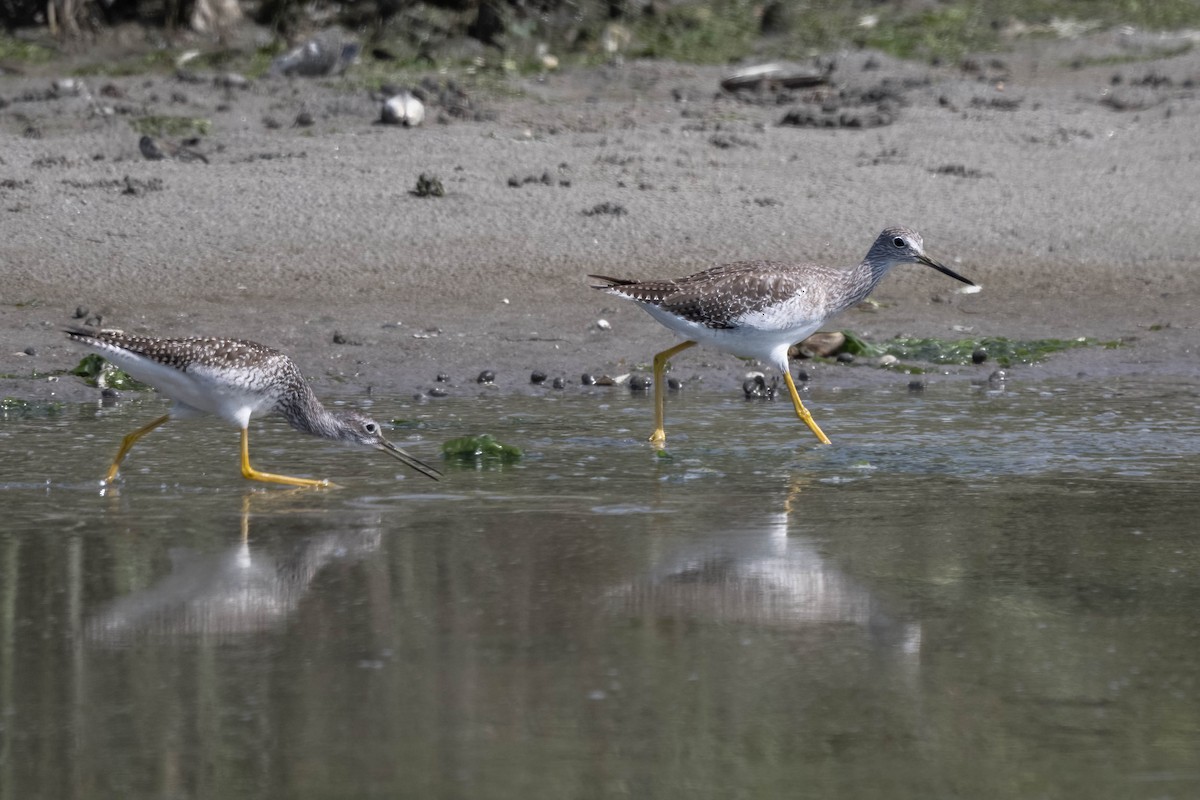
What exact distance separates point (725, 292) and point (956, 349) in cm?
221

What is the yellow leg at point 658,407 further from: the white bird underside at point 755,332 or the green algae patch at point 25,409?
the green algae patch at point 25,409

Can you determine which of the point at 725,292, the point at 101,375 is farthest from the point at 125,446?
the point at 725,292

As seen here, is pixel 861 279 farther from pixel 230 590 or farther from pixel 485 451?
pixel 230 590

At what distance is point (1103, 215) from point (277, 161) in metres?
5.97

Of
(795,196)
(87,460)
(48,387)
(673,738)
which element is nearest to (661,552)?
(673,738)

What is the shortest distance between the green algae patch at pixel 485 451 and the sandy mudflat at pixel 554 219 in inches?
78.1

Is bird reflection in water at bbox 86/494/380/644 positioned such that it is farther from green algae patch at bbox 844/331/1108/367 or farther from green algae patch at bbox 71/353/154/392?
green algae patch at bbox 844/331/1108/367

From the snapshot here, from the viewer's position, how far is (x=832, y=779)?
172 inches

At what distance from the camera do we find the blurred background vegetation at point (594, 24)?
49.1ft

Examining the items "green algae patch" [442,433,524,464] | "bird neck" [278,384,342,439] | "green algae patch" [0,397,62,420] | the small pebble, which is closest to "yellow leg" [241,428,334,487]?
"bird neck" [278,384,342,439]

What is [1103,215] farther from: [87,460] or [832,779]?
[832,779]

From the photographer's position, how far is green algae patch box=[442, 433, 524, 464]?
817cm

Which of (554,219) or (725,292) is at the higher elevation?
(554,219)

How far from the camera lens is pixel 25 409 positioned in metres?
9.41
